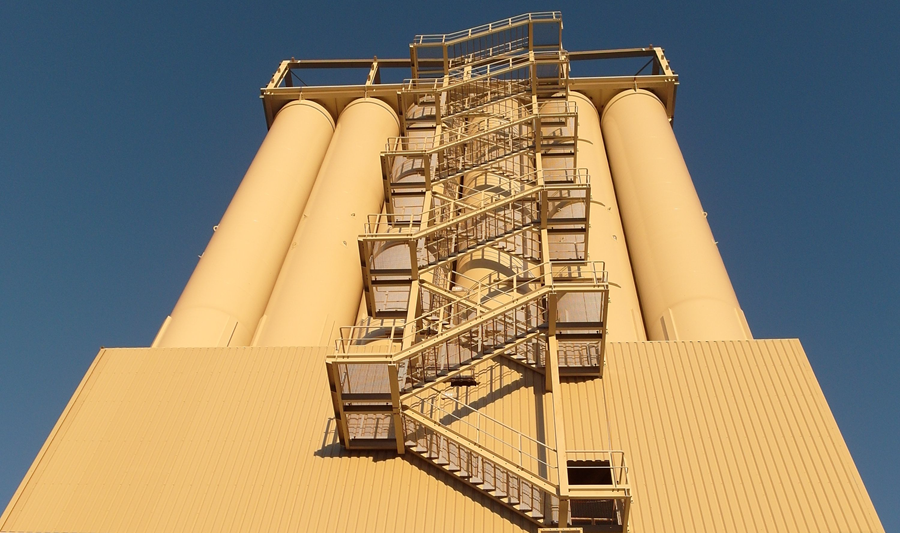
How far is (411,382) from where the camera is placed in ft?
58.0

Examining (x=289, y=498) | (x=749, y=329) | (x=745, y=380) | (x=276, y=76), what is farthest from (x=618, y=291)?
(x=276, y=76)

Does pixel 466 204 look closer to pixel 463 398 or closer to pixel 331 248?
pixel 463 398

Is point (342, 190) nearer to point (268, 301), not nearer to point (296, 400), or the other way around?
point (268, 301)

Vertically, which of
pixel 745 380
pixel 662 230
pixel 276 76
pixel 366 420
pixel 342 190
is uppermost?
pixel 276 76

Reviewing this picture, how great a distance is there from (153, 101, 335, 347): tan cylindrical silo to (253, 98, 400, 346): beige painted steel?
2.21 ft

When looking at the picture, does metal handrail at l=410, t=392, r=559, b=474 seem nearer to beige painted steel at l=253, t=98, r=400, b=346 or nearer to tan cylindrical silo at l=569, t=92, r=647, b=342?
tan cylindrical silo at l=569, t=92, r=647, b=342

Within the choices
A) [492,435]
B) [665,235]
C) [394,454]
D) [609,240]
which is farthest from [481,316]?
[665,235]

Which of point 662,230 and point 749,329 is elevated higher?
point 662,230

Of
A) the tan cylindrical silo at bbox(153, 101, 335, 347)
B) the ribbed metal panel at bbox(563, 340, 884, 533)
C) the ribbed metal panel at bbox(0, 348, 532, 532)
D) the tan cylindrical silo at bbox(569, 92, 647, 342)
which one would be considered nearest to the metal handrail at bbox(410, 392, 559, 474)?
the ribbed metal panel at bbox(563, 340, 884, 533)

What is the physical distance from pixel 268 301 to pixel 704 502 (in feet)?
57.3

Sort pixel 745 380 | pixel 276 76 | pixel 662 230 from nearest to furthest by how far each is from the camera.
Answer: pixel 745 380
pixel 662 230
pixel 276 76

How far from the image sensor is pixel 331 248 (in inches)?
1104

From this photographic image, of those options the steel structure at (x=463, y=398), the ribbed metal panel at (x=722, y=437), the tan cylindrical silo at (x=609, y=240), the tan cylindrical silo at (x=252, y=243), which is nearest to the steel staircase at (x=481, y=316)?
the steel structure at (x=463, y=398)

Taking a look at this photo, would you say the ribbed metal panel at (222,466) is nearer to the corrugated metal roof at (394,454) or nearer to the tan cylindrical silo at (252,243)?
the corrugated metal roof at (394,454)
